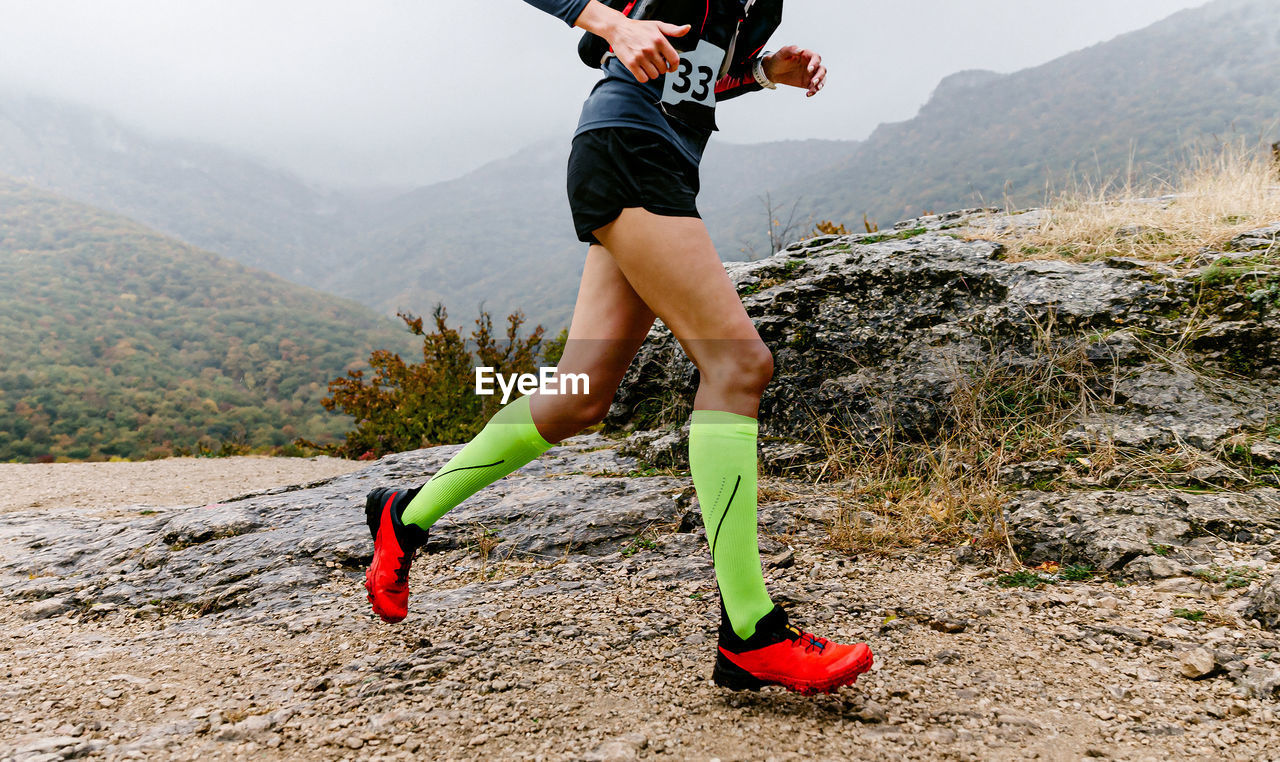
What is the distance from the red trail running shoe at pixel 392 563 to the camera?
1.64 m

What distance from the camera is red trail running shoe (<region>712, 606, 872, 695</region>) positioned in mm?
1282

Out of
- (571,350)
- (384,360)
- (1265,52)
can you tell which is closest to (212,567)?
(571,350)

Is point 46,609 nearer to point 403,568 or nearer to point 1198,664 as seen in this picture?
point 403,568

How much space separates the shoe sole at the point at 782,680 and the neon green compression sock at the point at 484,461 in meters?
0.65

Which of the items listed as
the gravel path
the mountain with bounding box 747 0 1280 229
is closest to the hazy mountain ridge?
the mountain with bounding box 747 0 1280 229

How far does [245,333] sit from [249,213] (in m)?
158

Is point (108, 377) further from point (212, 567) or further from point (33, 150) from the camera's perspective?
point (33, 150)

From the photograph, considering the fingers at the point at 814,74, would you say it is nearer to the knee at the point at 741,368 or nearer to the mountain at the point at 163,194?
the knee at the point at 741,368

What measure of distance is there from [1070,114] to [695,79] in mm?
139254

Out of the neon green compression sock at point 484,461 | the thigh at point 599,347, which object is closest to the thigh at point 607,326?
the thigh at point 599,347

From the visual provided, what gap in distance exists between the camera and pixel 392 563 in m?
1.65

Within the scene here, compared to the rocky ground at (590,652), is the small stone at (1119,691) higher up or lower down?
lower down

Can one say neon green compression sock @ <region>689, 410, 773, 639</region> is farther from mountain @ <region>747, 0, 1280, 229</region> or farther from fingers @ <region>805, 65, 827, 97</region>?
mountain @ <region>747, 0, 1280, 229</region>

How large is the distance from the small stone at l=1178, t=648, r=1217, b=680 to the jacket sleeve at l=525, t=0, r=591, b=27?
193cm
